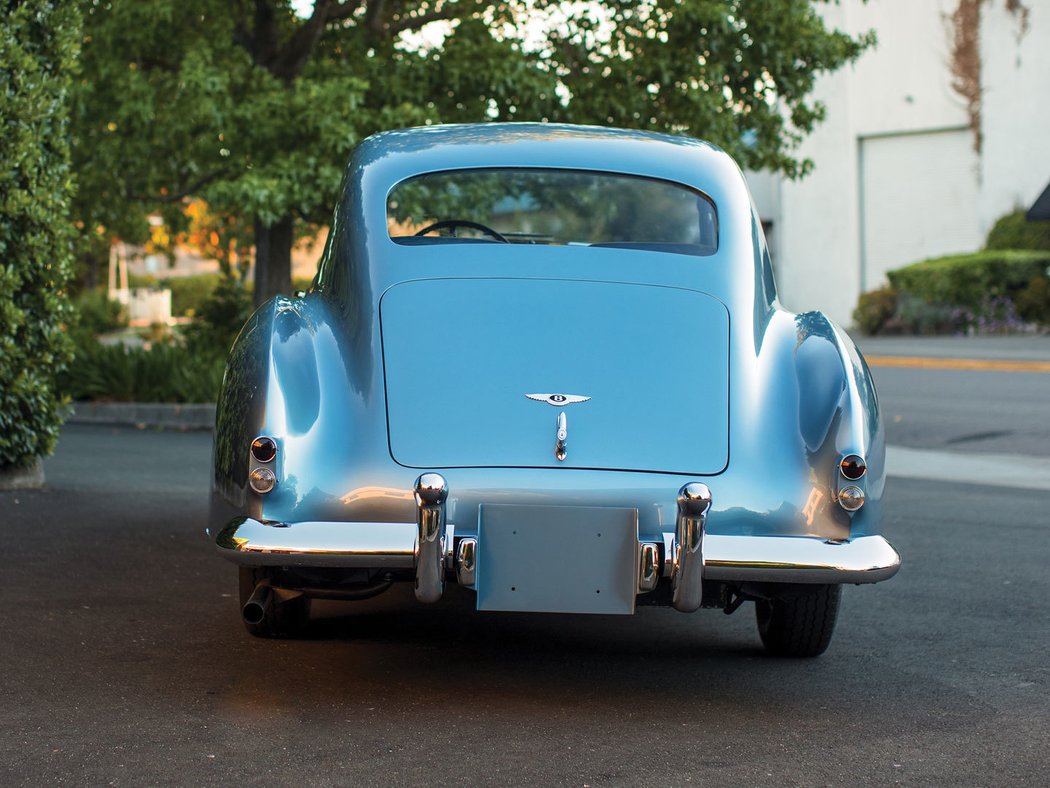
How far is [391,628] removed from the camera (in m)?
5.20

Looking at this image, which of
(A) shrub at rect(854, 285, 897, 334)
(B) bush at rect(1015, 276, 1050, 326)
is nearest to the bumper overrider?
(B) bush at rect(1015, 276, 1050, 326)

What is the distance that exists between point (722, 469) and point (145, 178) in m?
11.7

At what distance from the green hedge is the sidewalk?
98cm

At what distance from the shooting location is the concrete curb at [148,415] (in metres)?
12.8

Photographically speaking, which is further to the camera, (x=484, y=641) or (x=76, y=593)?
(x=76, y=593)

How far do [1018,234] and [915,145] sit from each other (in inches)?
140

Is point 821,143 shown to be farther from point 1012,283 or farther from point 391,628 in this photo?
point 391,628

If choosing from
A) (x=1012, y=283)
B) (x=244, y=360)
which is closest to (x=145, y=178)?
(x=244, y=360)

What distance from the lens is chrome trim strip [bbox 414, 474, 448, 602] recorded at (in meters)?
3.94

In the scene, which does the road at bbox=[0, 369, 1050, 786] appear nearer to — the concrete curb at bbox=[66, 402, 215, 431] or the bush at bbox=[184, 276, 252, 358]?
the concrete curb at bbox=[66, 402, 215, 431]

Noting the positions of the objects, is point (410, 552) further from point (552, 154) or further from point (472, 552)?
point (552, 154)

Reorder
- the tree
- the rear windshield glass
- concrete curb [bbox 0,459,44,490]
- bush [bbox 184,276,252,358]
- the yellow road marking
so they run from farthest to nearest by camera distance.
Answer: the yellow road marking, bush [bbox 184,276,252,358], the tree, concrete curb [bbox 0,459,44,490], the rear windshield glass

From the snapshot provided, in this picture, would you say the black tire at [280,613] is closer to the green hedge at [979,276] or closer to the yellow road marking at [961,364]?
the yellow road marking at [961,364]

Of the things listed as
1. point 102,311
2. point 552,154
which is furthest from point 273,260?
point 102,311
